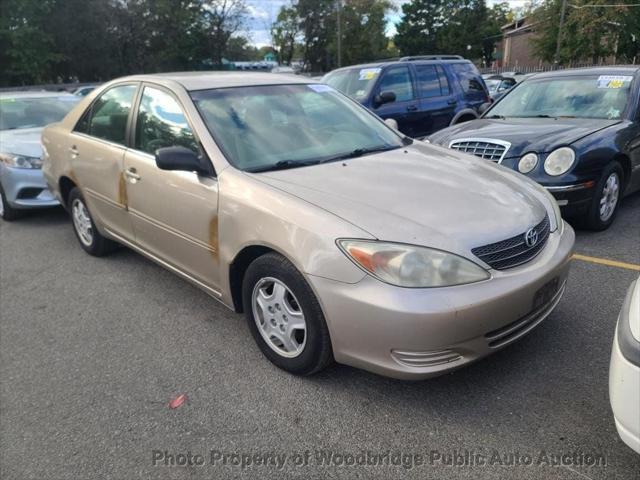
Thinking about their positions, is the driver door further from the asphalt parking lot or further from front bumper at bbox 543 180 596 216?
front bumper at bbox 543 180 596 216

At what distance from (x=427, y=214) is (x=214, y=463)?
59.7 inches

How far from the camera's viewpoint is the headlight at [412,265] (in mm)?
2271

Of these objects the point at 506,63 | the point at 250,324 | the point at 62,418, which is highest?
the point at 506,63

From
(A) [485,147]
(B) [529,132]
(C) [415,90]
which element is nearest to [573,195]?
(B) [529,132]

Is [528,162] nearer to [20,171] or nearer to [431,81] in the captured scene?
[431,81]

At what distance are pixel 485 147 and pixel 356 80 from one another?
3.93 metres

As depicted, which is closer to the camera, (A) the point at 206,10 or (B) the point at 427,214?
(B) the point at 427,214

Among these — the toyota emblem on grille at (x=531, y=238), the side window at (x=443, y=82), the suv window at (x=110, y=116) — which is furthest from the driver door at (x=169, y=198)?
the side window at (x=443, y=82)

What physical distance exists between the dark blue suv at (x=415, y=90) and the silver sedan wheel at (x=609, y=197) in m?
3.41

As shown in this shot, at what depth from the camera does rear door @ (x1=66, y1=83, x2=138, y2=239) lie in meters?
3.97

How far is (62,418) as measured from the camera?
2.63 m

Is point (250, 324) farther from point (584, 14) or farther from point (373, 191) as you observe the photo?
point (584, 14)

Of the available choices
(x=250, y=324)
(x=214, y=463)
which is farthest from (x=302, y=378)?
(x=214, y=463)

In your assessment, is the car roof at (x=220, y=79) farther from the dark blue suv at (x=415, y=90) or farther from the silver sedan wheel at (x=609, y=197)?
the dark blue suv at (x=415, y=90)
